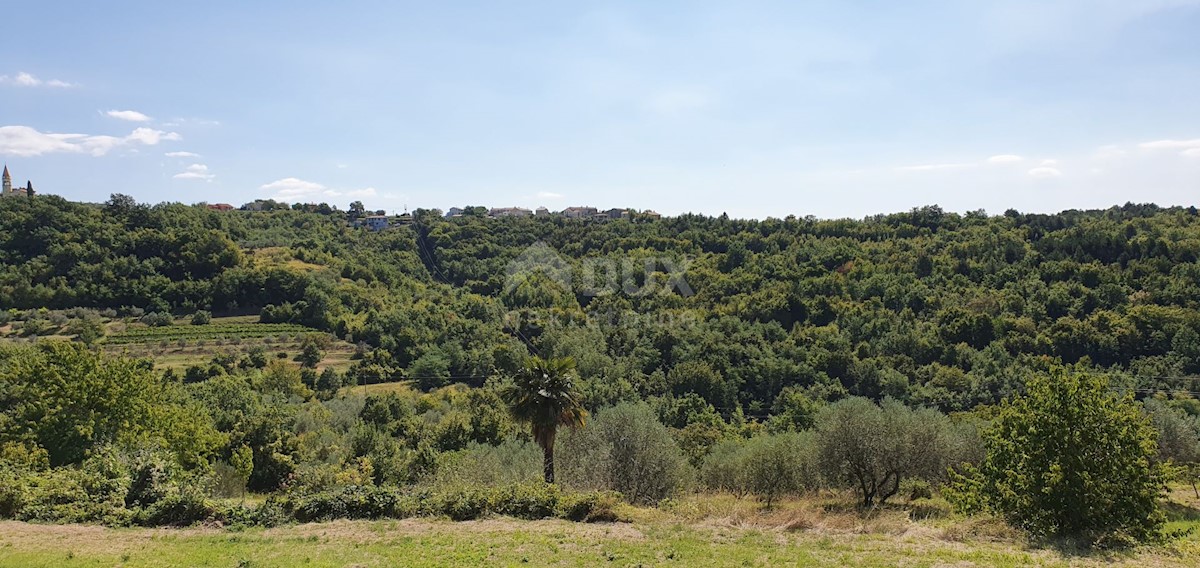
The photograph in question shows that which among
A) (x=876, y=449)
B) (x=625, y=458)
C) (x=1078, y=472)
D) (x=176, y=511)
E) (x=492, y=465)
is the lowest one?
(x=492, y=465)

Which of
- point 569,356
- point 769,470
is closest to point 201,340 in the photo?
point 569,356

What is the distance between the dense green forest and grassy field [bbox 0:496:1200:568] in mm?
1494

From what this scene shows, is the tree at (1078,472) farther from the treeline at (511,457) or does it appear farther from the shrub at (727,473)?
the shrub at (727,473)

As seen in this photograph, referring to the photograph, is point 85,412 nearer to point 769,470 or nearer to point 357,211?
point 769,470

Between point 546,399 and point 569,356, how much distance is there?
55.7 feet

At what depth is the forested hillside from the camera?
7312cm

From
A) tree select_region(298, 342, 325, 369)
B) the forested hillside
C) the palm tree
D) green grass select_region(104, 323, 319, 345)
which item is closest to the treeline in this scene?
the palm tree

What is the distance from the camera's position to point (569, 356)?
44531 millimetres

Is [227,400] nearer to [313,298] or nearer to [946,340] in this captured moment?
[313,298]

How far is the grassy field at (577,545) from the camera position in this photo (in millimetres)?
15875

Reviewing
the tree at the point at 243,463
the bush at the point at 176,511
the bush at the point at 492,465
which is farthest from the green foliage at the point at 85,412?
the bush at the point at 492,465

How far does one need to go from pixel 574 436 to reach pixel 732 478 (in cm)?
908

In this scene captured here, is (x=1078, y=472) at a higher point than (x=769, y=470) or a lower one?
higher

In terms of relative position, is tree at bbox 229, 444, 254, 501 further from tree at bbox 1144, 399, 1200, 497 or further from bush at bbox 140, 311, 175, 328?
bush at bbox 140, 311, 175, 328
